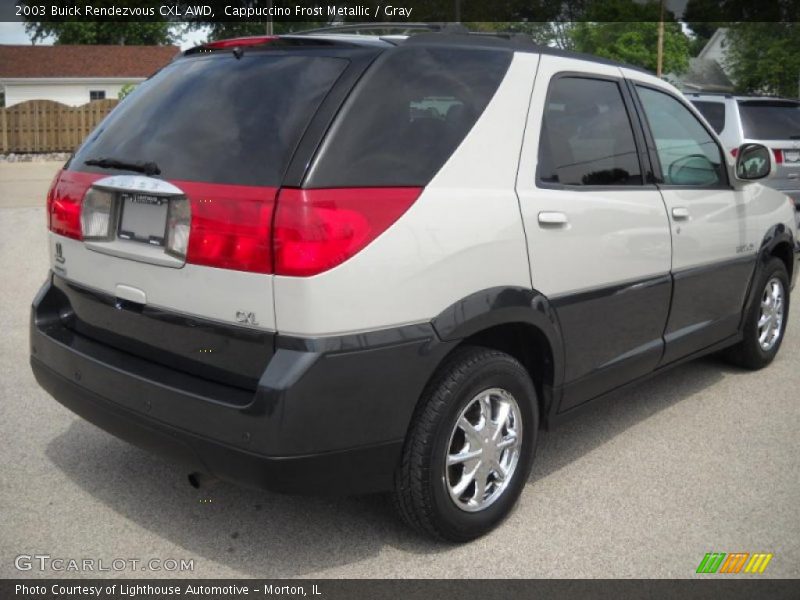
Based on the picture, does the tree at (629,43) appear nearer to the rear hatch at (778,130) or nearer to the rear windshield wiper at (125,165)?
the rear hatch at (778,130)

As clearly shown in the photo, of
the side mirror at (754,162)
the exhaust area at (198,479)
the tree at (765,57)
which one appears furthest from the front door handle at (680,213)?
the tree at (765,57)

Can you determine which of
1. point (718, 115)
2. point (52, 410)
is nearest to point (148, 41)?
point (718, 115)

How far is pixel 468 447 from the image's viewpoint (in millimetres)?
3305

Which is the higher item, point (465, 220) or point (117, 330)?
point (465, 220)

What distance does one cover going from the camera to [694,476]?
4.05m

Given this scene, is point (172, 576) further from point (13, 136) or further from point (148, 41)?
point (148, 41)

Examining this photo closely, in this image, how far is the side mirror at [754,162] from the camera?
16.1 ft

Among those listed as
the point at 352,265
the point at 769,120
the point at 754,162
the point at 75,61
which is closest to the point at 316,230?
the point at 352,265

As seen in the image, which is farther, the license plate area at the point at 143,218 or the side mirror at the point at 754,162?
the side mirror at the point at 754,162

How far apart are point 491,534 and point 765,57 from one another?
4396cm

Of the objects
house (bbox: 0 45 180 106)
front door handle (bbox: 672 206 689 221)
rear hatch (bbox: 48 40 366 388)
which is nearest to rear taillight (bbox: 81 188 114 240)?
rear hatch (bbox: 48 40 366 388)

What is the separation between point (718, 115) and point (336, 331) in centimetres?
886

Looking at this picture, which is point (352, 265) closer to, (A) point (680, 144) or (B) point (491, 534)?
(B) point (491, 534)

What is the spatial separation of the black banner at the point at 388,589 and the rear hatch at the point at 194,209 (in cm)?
76
